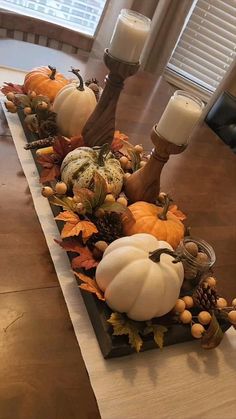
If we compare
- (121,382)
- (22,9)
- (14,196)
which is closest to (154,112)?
(14,196)

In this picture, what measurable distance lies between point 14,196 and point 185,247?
1.28 feet

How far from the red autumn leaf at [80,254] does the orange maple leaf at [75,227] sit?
2 centimetres

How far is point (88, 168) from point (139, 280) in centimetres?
30

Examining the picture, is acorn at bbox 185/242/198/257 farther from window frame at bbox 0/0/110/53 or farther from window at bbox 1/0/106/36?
window at bbox 1/0/106/36

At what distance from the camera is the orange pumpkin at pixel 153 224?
72 cm

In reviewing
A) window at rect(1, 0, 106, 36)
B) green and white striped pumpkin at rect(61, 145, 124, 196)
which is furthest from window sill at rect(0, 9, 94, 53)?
green and white striped pumpkin at rect(61, 145, 124, 196)

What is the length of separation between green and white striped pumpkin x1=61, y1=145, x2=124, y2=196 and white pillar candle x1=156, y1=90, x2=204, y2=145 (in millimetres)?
134

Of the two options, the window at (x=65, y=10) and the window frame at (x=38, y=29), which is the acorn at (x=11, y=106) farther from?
the window at (x=65, y=10)

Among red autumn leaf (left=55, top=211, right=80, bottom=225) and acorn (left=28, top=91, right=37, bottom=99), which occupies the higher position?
acorn (left=28, top=91, right=37, bottom=99)

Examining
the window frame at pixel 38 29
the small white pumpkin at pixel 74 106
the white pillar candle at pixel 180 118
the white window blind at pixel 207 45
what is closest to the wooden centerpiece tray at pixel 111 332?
the white pillar candle at pixel 180 118

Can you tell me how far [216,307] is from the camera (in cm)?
69

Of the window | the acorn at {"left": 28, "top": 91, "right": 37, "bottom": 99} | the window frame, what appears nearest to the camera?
the acorn at {"left": 28, "top": 91, "right": 37, "bottom": 99}

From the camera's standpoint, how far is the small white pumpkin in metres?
0.92

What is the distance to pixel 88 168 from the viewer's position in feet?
2.52
